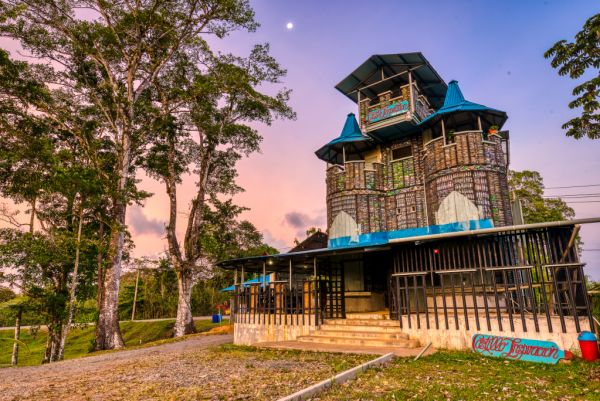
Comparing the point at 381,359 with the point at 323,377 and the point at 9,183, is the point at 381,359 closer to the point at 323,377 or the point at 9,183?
the point at 323,377

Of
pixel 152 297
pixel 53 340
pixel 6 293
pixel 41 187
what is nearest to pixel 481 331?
pixel 41 187

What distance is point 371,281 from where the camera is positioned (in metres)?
14.7

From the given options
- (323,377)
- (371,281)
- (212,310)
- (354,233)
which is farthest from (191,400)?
(212,310)

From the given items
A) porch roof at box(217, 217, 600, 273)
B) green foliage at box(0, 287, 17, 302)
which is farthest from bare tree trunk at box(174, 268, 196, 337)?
green foliage at box(0, 287, 17, 302)

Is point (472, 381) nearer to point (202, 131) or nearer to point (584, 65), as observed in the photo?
point (584, 65)

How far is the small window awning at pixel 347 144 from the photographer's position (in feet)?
57.5

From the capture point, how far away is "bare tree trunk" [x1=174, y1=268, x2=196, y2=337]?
20578 mm

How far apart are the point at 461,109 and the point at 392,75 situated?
5.23m

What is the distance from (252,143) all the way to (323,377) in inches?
796

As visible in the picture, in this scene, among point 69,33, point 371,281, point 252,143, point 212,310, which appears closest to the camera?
point 371,281

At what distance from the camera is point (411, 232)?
1533 centimetres

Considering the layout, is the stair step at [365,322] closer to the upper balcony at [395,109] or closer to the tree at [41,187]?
the upper balcony at [395,109]

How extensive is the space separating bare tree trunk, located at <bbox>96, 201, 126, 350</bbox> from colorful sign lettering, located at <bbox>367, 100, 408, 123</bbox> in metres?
14.5

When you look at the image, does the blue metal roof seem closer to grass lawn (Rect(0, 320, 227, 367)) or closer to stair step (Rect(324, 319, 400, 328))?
stair step (Rect(324, 319, 400, 328))
